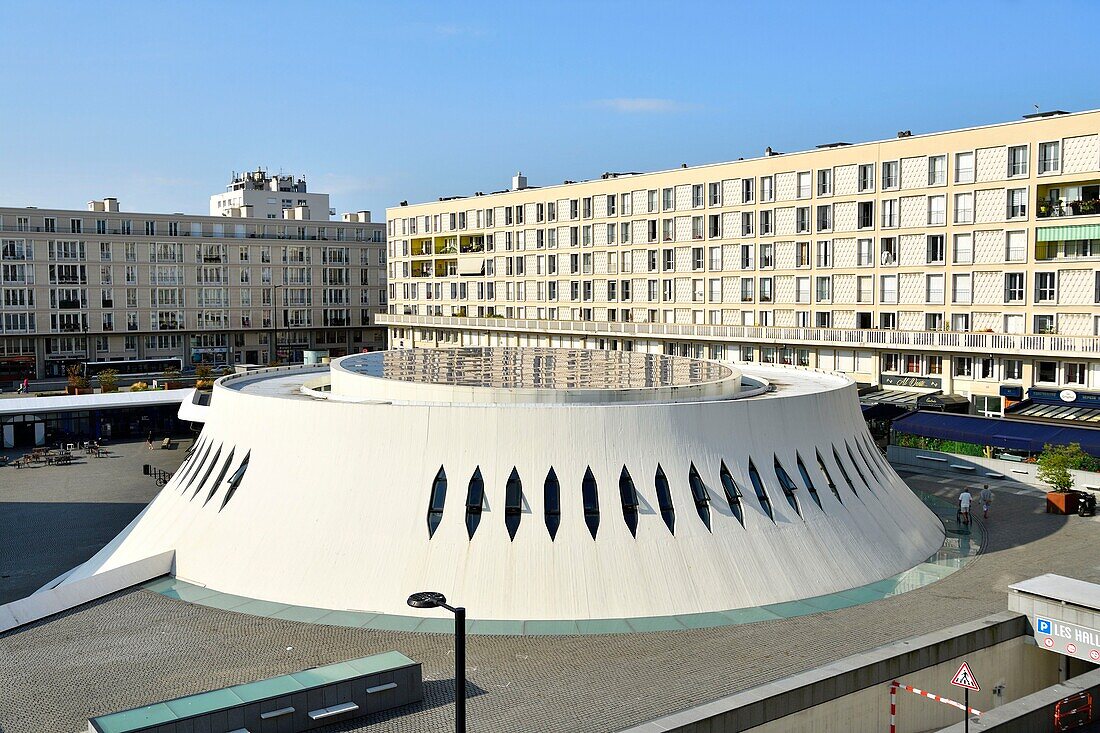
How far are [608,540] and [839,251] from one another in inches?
1886

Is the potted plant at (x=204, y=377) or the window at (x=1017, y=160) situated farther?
the potted plant at (x=204, y=377)

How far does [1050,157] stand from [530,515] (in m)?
44.9

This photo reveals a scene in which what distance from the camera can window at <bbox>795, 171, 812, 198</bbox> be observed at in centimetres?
7306

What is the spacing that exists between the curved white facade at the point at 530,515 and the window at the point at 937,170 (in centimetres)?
3743

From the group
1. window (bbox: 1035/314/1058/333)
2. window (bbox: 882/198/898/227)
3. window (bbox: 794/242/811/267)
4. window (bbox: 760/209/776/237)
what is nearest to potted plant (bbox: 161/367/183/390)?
window (bbox: 760/209/776/237)

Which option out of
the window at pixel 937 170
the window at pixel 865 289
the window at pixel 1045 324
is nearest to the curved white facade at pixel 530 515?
the window at pixel 1045 324

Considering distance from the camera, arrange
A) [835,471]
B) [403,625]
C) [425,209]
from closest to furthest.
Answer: [403,625] < [835,471] < [425,209]

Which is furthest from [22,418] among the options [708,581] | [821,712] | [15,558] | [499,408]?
[821,712]

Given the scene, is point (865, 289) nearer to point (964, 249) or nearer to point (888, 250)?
point (888, 250)

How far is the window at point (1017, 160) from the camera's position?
61000 millimetres

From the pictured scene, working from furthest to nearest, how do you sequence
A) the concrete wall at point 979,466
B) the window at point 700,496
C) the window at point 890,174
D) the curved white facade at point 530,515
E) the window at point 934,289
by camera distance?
the window at point 890,174 → the window at point 934,289 → the concrete wall at point 979,466 → the window at point 700,496 → the curved white facade at point 530,515

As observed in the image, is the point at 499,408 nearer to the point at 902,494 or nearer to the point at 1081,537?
the point at 902,494

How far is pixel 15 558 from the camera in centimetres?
3912

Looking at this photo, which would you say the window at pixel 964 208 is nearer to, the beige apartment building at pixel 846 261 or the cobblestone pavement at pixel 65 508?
the beige apartment building at pixel 846 261
